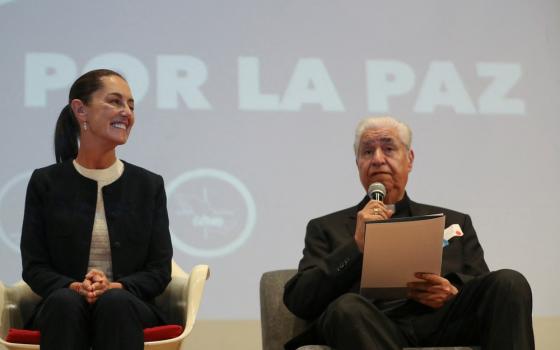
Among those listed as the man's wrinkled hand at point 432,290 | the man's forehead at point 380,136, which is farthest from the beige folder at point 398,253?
the man's forehead at point 380,136

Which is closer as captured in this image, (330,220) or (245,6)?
(330,220)

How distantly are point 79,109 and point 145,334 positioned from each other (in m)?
0.84

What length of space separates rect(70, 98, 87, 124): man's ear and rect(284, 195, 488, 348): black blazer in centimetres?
87

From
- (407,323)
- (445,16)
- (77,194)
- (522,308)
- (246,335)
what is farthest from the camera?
(445,16)

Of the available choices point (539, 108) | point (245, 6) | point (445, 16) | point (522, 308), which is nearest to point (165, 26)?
point (245, 6)

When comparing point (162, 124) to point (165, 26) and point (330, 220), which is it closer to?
point (165, 26)

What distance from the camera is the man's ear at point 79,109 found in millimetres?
2914

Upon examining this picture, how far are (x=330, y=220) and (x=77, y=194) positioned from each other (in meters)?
0.88

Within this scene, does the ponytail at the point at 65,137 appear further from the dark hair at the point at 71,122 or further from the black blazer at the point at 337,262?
the black blazer at the point at 337,262

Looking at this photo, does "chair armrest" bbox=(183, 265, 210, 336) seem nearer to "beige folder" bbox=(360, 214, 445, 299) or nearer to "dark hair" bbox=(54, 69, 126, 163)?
"beige folder" bbox=(360, 214, 445, 299)

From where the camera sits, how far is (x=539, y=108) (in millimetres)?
4367

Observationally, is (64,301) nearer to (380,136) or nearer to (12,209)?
(380,136)

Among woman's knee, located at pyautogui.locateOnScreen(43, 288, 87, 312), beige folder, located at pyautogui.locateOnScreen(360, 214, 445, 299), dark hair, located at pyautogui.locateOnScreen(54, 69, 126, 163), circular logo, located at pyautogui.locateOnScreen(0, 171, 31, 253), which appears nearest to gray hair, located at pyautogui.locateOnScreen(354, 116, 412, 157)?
beige folder, located at pyautogui.locateOnScreen(360, 214, 445, 299)

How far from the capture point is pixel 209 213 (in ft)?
13.0
